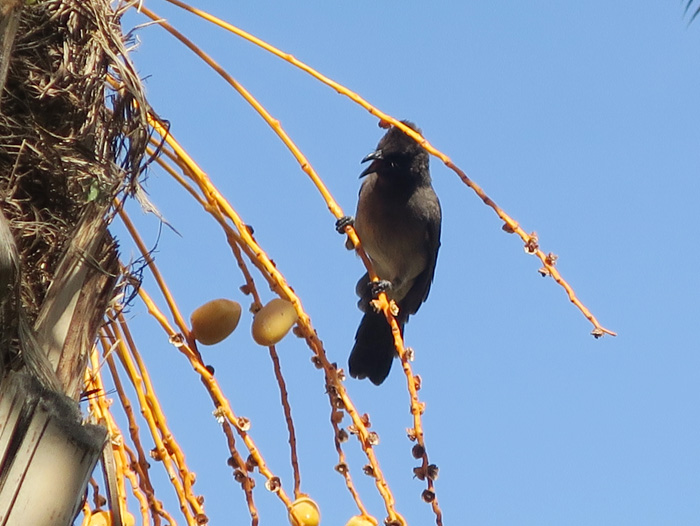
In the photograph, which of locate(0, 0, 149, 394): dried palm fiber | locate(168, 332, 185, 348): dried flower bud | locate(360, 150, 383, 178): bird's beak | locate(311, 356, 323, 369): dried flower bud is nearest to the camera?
locate(0, 0, 149, 394): dried palm fiber

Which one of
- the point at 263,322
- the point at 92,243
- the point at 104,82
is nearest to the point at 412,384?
the point at 263,322

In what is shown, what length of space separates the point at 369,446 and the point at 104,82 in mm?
968

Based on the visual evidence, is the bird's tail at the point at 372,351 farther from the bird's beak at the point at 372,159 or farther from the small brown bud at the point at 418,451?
the small brown bud at the point at 418,451

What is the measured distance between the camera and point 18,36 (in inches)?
83.4

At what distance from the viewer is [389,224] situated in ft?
20.9

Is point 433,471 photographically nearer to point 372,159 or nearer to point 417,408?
point 417,408

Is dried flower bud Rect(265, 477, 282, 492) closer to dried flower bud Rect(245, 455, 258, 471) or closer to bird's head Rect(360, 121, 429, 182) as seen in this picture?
dried flower bud Rect(245, 455, 258, 471)

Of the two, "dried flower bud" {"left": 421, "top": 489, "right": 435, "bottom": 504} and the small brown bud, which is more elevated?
the small brown bud

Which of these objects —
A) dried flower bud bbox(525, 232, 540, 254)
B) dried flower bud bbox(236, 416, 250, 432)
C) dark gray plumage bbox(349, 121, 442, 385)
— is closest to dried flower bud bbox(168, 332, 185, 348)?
dried flower bud bbox(236, 416, 250, 432)

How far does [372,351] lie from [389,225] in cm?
81

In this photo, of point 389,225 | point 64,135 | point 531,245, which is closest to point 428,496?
point 531,245

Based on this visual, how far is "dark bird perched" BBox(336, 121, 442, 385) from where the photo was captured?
6.37 m

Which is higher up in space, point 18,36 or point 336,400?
point 18,36

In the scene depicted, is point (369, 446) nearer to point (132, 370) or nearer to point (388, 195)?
point (132, 370)
